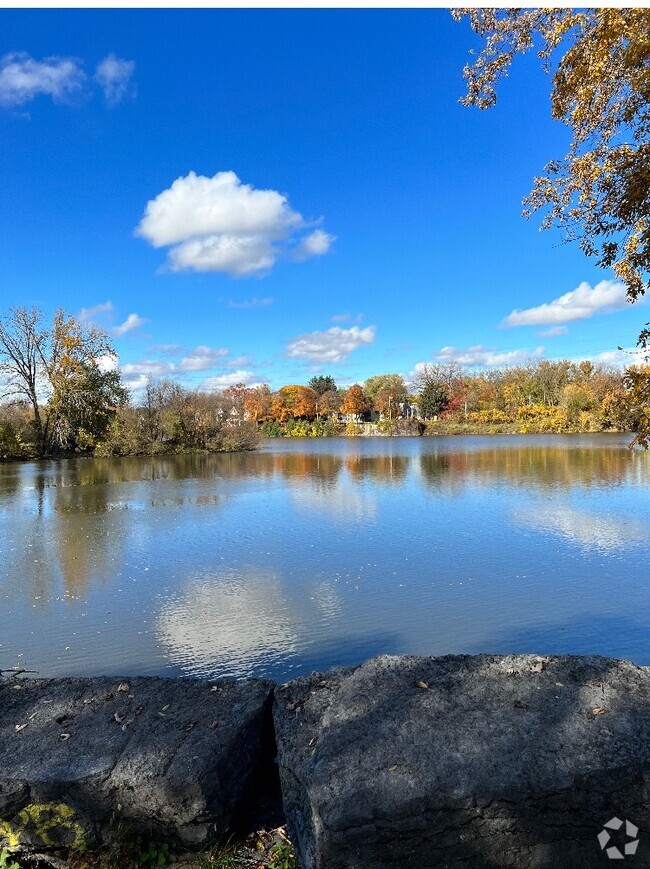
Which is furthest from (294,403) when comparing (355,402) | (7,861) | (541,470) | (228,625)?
(7,861)

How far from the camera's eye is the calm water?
4863 millimetres

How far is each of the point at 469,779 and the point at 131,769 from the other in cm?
111

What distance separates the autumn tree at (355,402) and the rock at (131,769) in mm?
68323

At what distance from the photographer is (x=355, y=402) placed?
7044 centimetres

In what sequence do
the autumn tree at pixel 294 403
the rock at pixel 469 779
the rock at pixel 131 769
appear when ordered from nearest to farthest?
1. the rock at pixel 469 779
2. the rock at pixel 131 769
3. the autumn tree at pixel 294 403

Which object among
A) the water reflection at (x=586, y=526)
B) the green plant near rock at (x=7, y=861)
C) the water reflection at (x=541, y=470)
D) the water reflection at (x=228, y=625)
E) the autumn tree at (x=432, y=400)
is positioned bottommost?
the water reflection at (x=228, y=625)

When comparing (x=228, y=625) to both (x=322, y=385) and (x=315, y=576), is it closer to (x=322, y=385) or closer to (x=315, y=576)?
(x=315, y=576)

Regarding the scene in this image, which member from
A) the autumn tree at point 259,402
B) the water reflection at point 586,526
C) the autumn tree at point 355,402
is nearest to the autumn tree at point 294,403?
the autumn tree at point 259,402

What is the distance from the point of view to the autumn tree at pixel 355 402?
70438 millimetres

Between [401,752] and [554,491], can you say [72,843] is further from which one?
[554,491]

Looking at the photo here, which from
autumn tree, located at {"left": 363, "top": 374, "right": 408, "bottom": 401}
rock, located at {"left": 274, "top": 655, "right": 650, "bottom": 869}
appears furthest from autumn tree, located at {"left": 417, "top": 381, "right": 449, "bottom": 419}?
rock, located at {"left": 274, "top": 655, "right": 650, "bottom": 869}

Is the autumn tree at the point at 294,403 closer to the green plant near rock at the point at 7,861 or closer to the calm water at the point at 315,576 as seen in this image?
the calm water at the point at 315,576

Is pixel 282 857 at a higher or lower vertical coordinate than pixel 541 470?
higher

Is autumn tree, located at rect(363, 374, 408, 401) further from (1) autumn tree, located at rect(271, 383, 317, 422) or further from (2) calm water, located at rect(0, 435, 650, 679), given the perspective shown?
(2) calm water, located at rect(0, 435, 650, 679)
